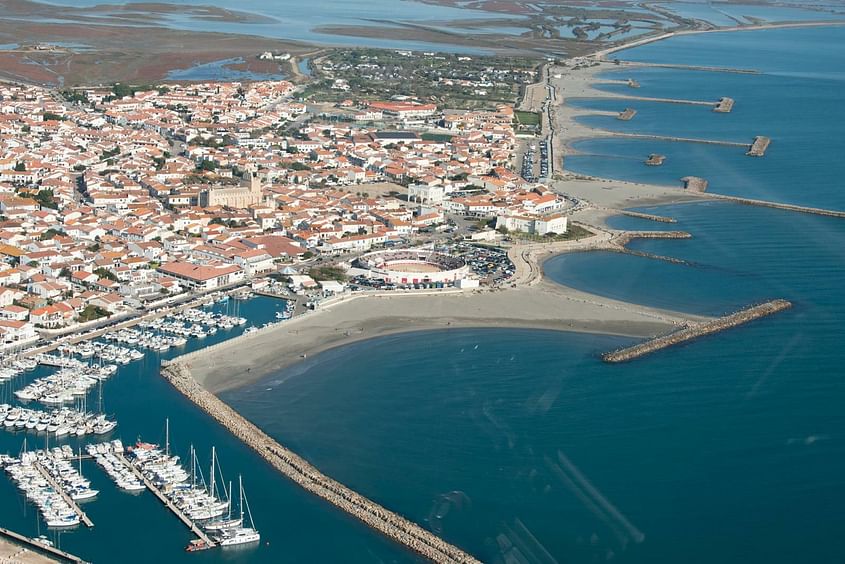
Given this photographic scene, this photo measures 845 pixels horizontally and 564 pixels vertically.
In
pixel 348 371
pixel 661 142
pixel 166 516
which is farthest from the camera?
pixel 661 142

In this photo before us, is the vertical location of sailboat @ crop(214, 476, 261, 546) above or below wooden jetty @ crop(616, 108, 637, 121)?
below

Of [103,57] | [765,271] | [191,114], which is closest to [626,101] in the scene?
[191,114]

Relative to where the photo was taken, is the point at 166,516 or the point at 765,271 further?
the point at 765,271

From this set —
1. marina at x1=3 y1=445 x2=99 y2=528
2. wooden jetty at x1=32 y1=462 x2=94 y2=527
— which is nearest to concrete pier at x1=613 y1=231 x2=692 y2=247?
marina at x1=3 y1=445 x2=99 y2=528

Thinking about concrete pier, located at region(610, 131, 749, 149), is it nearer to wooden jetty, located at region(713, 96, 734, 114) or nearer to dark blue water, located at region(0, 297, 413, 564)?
wooden jetty, located at region(713, 96, 734, 114)

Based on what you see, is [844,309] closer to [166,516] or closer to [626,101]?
[166,516]

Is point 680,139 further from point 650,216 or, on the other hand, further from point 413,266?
point 413,266

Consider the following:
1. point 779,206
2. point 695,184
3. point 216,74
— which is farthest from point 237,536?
point 216,74
